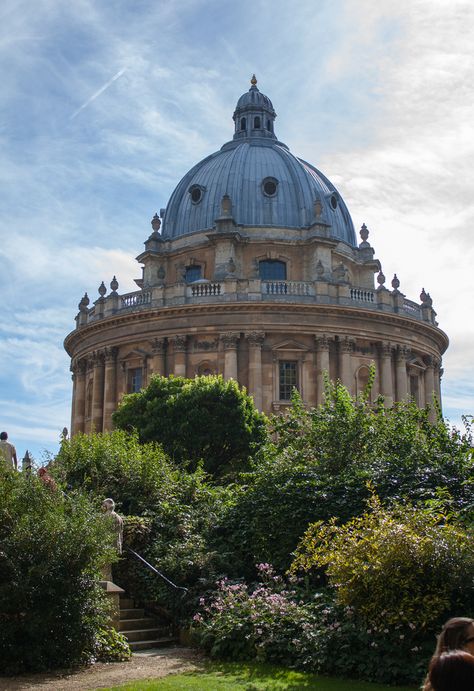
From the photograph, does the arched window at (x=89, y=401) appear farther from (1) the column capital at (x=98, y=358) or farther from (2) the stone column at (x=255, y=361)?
(2) the stone column at (x=255, y=361)

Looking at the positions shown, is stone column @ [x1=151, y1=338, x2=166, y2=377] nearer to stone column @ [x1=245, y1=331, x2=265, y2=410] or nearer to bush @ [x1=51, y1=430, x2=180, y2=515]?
stone column @ [x1=245, y1=331, x2=265, y2=410]

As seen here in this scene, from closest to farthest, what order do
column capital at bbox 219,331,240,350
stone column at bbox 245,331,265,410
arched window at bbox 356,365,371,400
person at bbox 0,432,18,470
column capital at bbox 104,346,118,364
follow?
person at bbox 0,432,18,470
stone column at bbox 245,331,265,410
column capital at bbox 219,331,240,350
arched window at bbox 356,365,371,400
column capital at bbox 104,346,118,364

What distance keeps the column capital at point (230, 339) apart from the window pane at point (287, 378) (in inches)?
107

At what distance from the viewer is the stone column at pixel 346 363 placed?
140 ft

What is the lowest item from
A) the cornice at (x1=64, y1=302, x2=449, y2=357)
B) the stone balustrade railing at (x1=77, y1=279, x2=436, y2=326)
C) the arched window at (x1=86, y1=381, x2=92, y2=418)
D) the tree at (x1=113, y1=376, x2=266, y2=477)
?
the tree at (x1=113, y1=376, x2=266, y2=477)

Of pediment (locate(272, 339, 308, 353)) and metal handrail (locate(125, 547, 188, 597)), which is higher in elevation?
pediment (locate(272, 339, 308, 353))

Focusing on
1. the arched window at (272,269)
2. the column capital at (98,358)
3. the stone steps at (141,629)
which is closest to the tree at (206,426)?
the stone steps at (141,629)

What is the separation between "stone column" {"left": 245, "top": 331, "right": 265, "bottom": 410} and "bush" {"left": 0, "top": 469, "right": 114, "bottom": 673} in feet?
92.1

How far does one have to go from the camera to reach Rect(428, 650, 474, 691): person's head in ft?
13.9

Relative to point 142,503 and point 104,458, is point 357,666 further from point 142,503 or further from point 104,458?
point 104,458

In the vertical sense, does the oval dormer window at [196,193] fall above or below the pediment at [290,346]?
above

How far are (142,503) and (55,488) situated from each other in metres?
4.81

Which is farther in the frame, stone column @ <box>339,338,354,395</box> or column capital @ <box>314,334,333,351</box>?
stone column @ <box>339,338,354,395</box>

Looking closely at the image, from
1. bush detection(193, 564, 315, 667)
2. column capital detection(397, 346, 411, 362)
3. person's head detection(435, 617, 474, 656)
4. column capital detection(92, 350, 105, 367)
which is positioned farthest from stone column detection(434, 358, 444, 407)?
person's head detection(435, 617, 474, 656)
